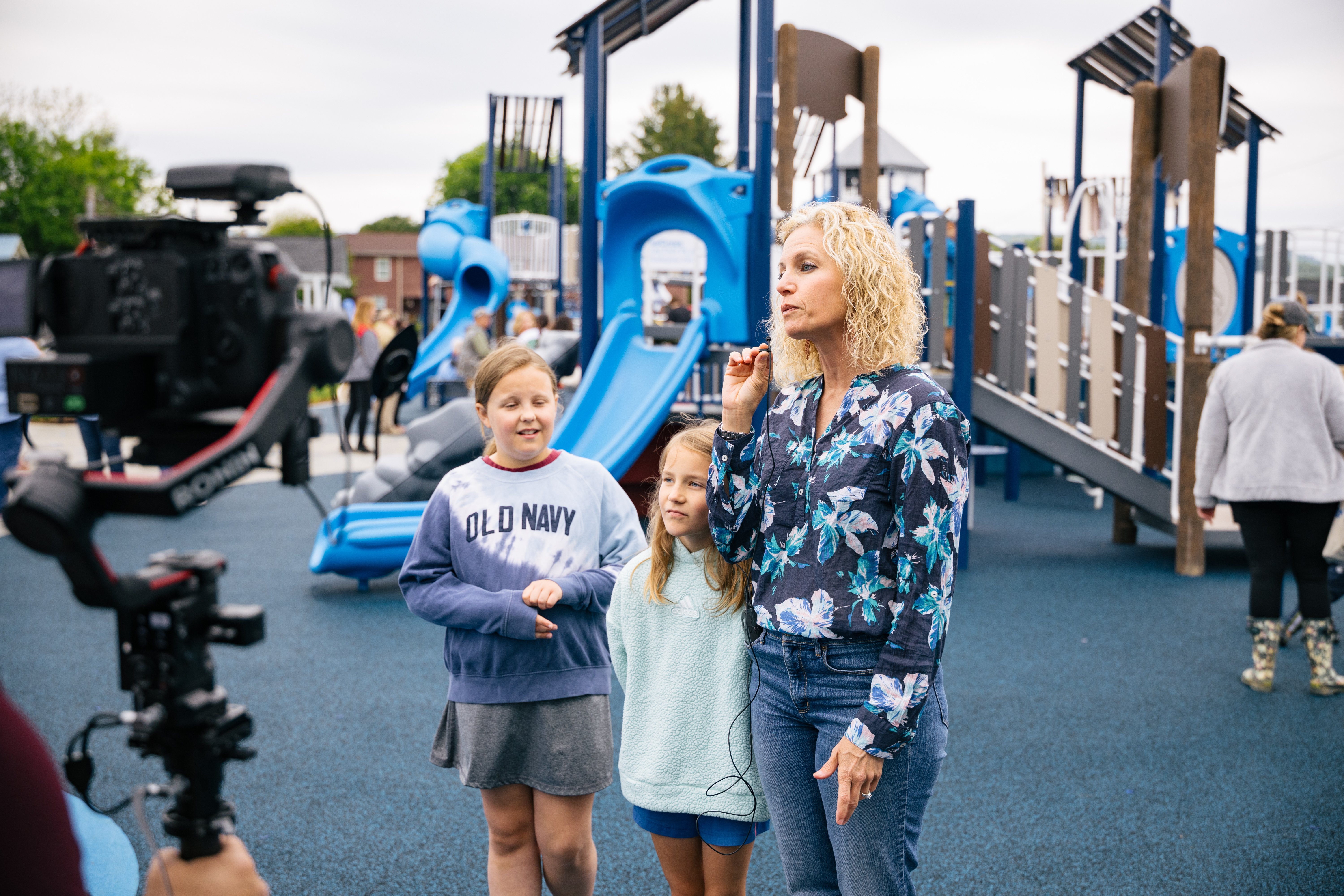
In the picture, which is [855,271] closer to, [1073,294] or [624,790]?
[624,790]

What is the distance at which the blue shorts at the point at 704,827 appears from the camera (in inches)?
79.8

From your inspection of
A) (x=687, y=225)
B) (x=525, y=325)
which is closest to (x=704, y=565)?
(x=687, y=225)

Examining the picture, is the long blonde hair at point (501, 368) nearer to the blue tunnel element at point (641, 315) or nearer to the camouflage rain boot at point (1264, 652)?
the camouflage rain boot at point (1264, 652)

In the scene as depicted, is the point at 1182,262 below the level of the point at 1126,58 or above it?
below

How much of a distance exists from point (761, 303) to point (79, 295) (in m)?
5.76

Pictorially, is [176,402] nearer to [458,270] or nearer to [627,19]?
[627,19]

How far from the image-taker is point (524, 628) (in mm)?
2150

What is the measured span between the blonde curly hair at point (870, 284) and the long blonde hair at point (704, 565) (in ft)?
1.32

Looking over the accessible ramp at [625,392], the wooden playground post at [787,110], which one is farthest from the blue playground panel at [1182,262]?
the accessible ramp at [625,392]

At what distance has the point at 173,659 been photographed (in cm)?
120

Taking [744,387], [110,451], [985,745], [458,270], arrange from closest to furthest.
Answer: [110,451]
[744,387]
[985,745]
[458,270]

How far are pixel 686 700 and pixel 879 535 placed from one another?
62 centimetres

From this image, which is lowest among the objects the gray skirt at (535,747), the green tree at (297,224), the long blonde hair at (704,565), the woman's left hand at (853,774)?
the gray skirt at (535,747)

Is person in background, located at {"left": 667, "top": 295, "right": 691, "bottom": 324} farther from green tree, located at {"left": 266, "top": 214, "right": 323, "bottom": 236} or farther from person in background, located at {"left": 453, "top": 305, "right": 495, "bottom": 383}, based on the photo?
green tree, located at {"left": 266, "top": 214, "right": 323, "bottom": 236}
